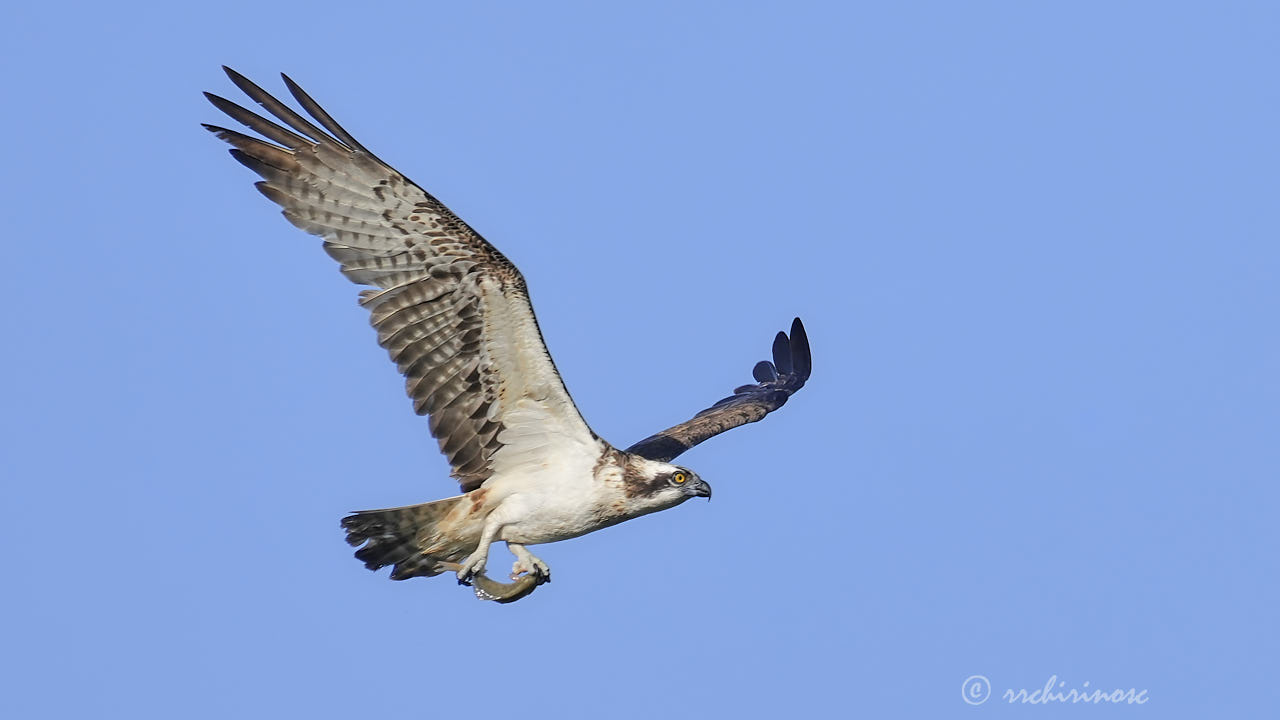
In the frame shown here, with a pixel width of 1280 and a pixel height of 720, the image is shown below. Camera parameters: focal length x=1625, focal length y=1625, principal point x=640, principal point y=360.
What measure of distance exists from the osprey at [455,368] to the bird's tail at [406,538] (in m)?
0.01

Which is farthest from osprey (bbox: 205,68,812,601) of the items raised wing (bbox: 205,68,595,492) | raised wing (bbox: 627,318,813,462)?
raised wing (bbox: 627,318,813,462)

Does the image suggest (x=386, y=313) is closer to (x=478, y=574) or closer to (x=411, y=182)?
(x=411, y=182)

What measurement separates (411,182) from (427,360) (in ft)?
4.21

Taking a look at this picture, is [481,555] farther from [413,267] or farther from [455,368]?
[413,267]

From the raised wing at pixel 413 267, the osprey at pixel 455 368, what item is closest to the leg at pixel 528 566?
the osprey at pixel 455 368

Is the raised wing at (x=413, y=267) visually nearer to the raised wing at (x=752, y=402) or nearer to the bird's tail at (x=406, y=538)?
the bird's tail at (x=406, y=538)

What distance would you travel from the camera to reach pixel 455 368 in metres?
11.6

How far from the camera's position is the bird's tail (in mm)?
11828

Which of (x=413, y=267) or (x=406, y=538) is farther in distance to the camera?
(x=406, y=538)

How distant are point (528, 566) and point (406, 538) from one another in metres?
0.93

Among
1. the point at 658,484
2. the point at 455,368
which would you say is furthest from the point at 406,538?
the point at 658,484

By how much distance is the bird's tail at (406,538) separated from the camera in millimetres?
11828

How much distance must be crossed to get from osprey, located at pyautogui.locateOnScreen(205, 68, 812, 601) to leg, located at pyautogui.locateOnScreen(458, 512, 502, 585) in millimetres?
10

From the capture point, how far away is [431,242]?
11.3 meters
